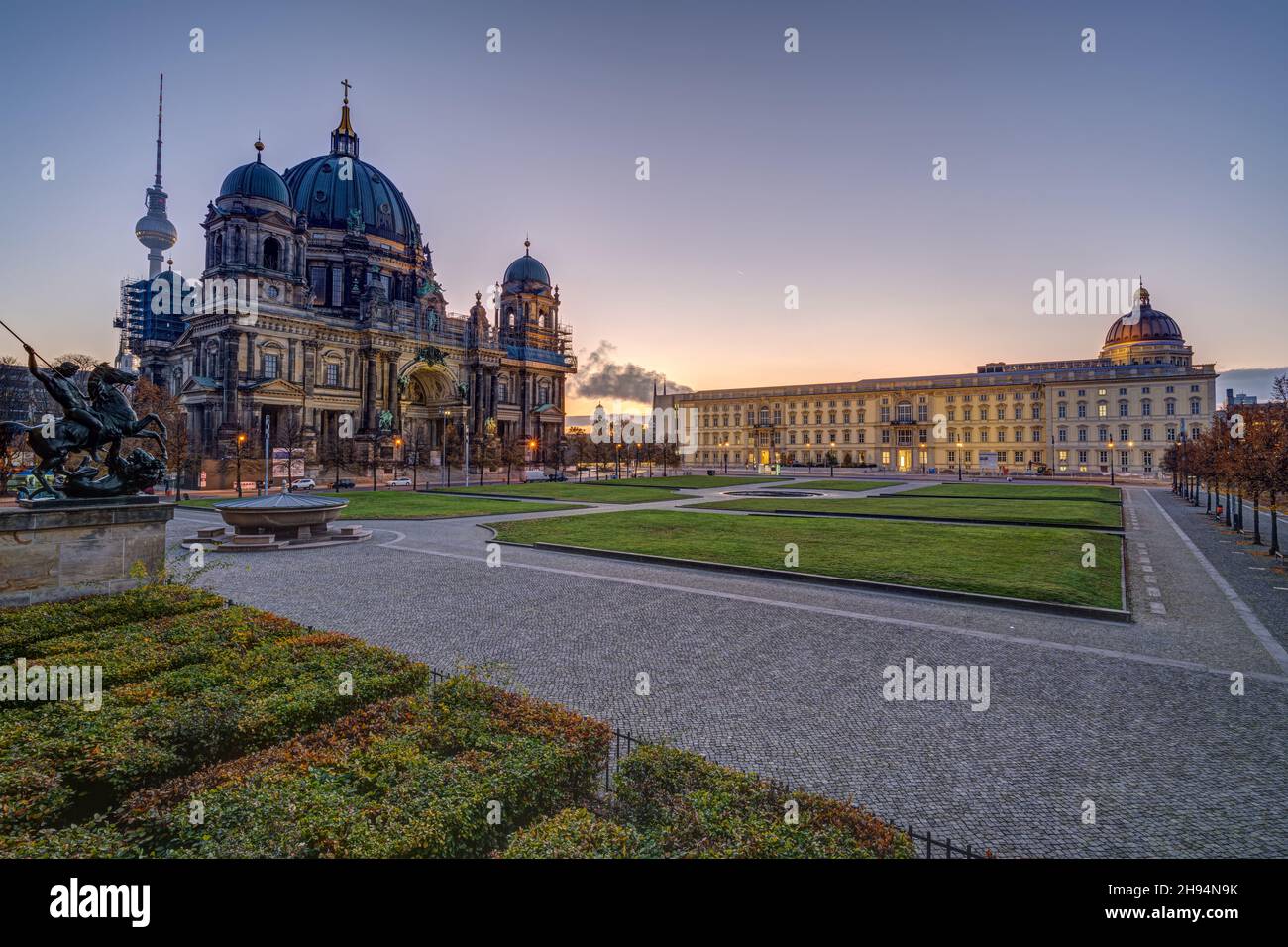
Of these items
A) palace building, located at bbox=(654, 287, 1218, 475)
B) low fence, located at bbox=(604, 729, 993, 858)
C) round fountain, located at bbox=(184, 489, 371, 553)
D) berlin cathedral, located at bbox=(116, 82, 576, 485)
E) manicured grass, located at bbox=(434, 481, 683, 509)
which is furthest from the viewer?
palace building, located at bbox=(654, 287, 1218, 475)

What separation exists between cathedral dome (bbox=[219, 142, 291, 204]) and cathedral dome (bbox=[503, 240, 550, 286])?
41.9 metres

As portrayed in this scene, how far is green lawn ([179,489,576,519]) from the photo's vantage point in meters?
33.3

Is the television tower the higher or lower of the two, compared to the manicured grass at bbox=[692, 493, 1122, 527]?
higher

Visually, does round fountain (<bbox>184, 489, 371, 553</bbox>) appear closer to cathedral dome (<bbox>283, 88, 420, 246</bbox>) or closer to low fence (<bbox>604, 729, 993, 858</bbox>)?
low fence (<bbox>604, 729, 993, 858</bbox>)

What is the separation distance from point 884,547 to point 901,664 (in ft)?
40.9

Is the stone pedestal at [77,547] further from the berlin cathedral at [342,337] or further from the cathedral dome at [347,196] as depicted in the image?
the cathedral dome at [347,196]

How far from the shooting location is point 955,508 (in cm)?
3672

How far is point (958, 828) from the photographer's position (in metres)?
5.80

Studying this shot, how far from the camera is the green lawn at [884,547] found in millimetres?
16062

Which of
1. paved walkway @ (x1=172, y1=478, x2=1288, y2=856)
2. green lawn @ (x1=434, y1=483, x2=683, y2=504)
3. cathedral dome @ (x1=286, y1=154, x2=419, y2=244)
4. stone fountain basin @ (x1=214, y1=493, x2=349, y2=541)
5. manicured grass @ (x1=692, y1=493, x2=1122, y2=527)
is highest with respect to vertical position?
cathedral dome @ (x1=286, y1=154, x2=419, y2=244)

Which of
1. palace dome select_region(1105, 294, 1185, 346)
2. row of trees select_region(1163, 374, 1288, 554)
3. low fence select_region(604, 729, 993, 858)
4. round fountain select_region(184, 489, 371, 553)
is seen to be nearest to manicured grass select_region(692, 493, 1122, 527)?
row of trees select_region(1163, 374, 1288, 554)

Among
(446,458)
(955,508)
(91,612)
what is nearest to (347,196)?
(446,458)

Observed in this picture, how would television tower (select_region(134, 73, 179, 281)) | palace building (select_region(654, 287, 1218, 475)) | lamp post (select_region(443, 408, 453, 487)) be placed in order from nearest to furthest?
lamp post (select_region(443, 408, 453, 487)) → palace building (select_region(654, 287, 1218, 475)) → television tower (select_region(134, 73, 179, 281))

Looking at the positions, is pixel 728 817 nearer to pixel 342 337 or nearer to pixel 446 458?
pixel 446 458
